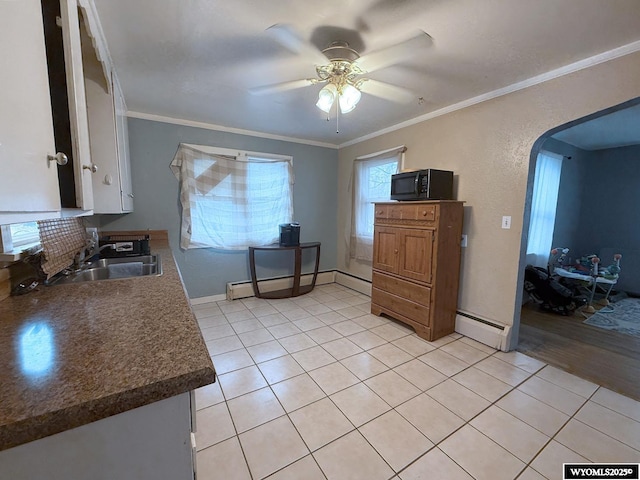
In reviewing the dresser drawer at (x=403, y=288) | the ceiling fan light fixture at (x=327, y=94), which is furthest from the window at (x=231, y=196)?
the ceiling fan light fixture at (x=327, y=94)

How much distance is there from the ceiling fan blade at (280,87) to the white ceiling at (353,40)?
7 cm

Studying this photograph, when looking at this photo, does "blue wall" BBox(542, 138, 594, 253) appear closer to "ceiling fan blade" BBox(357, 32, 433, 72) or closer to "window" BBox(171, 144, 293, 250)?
"ceiling fan blade" BBox(357, 32, 433, 72)

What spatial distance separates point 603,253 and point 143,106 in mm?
6936

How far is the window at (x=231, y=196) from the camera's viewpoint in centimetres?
327

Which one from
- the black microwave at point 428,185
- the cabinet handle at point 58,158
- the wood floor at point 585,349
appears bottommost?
the wood floor at point 585,349

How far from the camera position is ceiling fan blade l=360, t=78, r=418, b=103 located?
2.17 metres

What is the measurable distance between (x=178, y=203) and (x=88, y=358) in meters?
2.95

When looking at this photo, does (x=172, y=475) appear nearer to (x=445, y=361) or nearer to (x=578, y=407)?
(x=445, y=361)

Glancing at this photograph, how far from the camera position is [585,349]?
8.07 feet

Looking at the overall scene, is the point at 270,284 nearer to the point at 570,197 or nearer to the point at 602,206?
Result: the point at 570,197

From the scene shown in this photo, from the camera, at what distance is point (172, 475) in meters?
0.64

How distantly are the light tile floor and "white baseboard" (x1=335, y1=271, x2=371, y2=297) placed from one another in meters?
1.34

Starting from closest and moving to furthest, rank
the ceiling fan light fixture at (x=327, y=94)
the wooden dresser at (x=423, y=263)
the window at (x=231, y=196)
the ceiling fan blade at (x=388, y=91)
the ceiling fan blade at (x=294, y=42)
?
1. the ceiling fan blade at (x=294, y=42)
2. the ceiling fan light fixture at (x=327, y=94)
3. the ceiling fan blade at (x=388, y=91)
4. the wooden dresser at (x=423, y=263)
5. the window at (x=231, y=196)

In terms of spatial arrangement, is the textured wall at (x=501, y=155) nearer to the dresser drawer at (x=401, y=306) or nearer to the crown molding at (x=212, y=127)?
the dresser drawer at (x=401, y=306)
